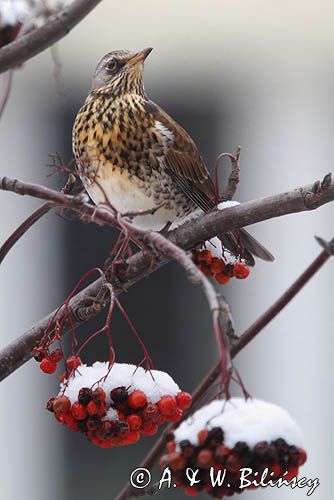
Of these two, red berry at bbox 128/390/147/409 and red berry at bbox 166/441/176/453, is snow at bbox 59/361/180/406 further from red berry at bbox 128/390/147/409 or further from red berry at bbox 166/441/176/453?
red berry at bbox 166/441/176/453

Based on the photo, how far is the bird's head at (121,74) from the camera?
6.40 feet

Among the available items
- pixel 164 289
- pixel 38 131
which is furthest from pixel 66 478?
pixel 38 131

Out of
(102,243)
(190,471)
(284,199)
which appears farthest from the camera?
(102,243)

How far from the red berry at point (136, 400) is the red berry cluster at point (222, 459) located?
194 mm

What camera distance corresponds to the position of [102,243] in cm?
369

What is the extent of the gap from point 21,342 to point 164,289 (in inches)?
102

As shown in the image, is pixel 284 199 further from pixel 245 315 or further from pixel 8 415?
pixel 8 415

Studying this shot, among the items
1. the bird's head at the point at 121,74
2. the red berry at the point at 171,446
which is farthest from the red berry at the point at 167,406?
the bird's head at the point at 121,74

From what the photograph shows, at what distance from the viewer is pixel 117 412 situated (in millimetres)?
1128

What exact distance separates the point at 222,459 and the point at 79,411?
0.26 meters

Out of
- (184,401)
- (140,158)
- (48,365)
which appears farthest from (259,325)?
(140,158)

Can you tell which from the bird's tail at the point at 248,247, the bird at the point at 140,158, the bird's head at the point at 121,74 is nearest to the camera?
the bird's tail at the point at 248,247

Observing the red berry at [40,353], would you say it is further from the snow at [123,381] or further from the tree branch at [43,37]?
the tree branch at [43,37]

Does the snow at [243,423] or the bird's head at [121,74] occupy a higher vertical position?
the bird's head at [121,74]
